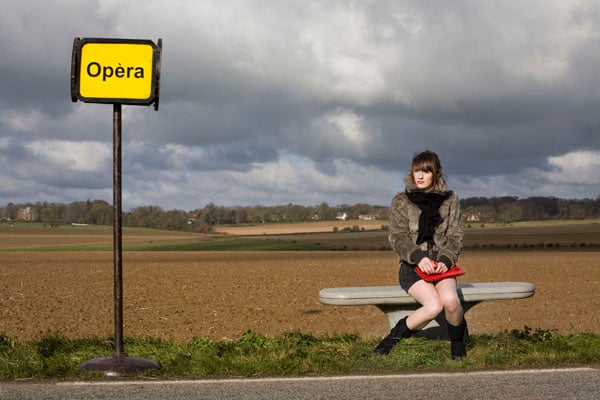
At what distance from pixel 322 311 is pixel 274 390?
1075 cm

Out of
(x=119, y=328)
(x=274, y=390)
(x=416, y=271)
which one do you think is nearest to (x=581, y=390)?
(x=416, y=271)

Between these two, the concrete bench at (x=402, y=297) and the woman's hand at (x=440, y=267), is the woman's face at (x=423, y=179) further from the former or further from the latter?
Result: the concrete bench at (x=402, y=297)

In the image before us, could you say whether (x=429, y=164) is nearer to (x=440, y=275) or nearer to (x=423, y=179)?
(x=423, y=179)

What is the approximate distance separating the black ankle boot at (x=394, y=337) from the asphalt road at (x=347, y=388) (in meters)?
0.72

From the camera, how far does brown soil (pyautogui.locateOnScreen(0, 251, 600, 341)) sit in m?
13.3

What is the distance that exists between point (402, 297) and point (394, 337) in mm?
466

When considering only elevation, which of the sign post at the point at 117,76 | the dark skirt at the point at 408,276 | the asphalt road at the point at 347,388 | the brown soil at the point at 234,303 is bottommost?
the brown soil at the point at 234,303

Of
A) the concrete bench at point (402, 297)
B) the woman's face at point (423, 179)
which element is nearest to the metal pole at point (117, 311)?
the concrete bench at point (402, 297)

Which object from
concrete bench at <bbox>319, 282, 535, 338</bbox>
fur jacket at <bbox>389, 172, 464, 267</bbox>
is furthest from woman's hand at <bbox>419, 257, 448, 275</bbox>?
concrete bench at <bbox>319, 282, 535, 338</bbox>

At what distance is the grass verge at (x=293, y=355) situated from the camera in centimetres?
623

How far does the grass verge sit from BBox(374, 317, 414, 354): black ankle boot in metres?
0.07

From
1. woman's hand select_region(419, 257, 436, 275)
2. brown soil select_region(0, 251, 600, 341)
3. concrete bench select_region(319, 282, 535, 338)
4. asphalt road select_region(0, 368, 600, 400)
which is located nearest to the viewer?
asphalt road select_region(0, 368, 600, 400)

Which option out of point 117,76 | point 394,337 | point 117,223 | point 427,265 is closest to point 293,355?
point 394,337

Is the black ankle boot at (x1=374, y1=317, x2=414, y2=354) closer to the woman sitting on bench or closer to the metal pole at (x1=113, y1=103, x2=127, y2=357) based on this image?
the woman sitting on bench
